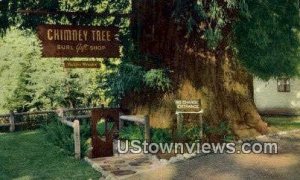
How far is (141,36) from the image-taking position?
45.7 ft

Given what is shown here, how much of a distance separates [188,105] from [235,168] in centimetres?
300

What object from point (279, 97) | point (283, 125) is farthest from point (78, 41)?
point (279, 97)

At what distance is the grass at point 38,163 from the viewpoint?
10183 mm

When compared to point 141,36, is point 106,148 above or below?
below

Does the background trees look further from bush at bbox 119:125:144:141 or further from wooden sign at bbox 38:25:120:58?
wooden sign at bbox 38:25:120:58

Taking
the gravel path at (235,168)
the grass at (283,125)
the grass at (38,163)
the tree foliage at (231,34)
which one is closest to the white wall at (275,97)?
the grass at (283,125)

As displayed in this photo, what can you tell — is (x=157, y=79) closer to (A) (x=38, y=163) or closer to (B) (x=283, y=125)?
(A) (x=38, y=163)

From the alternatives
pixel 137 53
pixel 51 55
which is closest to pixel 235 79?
pixel 137 53

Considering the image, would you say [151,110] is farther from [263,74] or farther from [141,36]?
[263,74]

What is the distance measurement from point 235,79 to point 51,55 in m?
5.77

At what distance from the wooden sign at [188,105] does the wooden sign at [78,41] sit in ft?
6.97

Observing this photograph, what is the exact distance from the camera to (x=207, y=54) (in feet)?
43.8

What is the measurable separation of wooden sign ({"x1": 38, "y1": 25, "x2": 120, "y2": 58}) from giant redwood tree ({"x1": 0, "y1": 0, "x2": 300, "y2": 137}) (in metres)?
1.10

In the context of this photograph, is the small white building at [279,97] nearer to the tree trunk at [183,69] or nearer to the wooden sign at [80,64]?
the tree trunk at [183,69]
